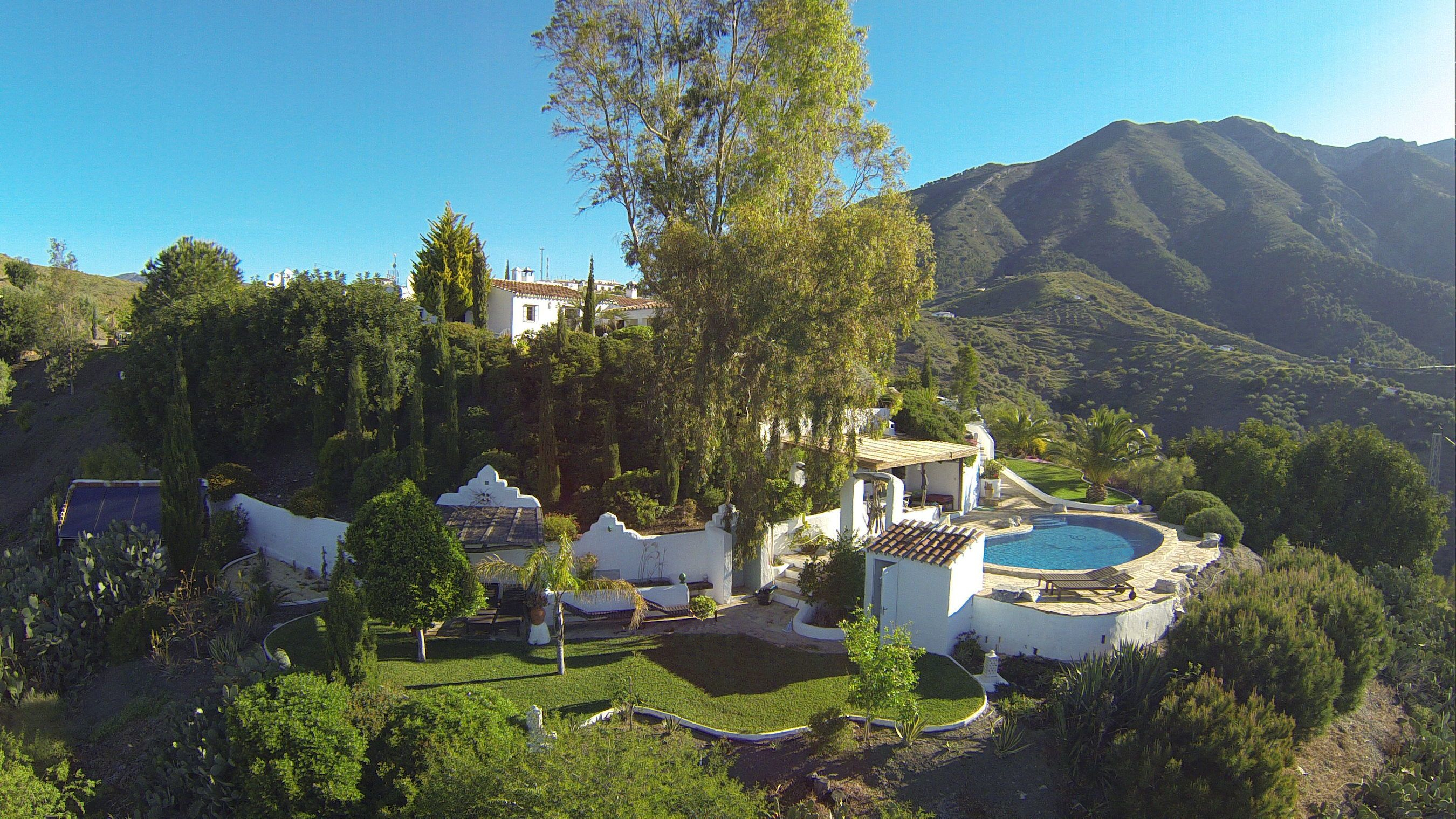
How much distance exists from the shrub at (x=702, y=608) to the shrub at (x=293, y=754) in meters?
7.14

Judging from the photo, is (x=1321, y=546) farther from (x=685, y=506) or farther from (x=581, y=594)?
(x=581, y=594)

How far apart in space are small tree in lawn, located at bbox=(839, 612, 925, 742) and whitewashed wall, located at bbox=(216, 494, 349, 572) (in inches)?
485

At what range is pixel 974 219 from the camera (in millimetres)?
93562

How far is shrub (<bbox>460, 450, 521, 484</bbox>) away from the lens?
19172mm

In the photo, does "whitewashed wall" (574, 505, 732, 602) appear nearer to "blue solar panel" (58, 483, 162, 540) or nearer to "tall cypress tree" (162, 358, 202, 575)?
"tall cypress tree" (162, 358, 202, 575)

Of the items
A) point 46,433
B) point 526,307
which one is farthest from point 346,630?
point 46,433

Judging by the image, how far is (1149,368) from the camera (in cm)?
5738

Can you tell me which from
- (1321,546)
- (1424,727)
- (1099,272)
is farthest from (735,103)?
(1099,272)

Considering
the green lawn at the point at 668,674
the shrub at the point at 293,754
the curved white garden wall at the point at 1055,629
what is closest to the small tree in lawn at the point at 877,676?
the green lawn at the point at 668,674

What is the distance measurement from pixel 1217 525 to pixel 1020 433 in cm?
1475

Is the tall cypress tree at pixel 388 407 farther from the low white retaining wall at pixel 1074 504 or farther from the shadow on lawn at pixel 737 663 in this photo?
the low white retaining wall at pixel 1074 504

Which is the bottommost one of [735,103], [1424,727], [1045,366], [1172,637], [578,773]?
[1424,727]

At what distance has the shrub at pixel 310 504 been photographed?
61.1ft

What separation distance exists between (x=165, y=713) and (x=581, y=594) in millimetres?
7149
